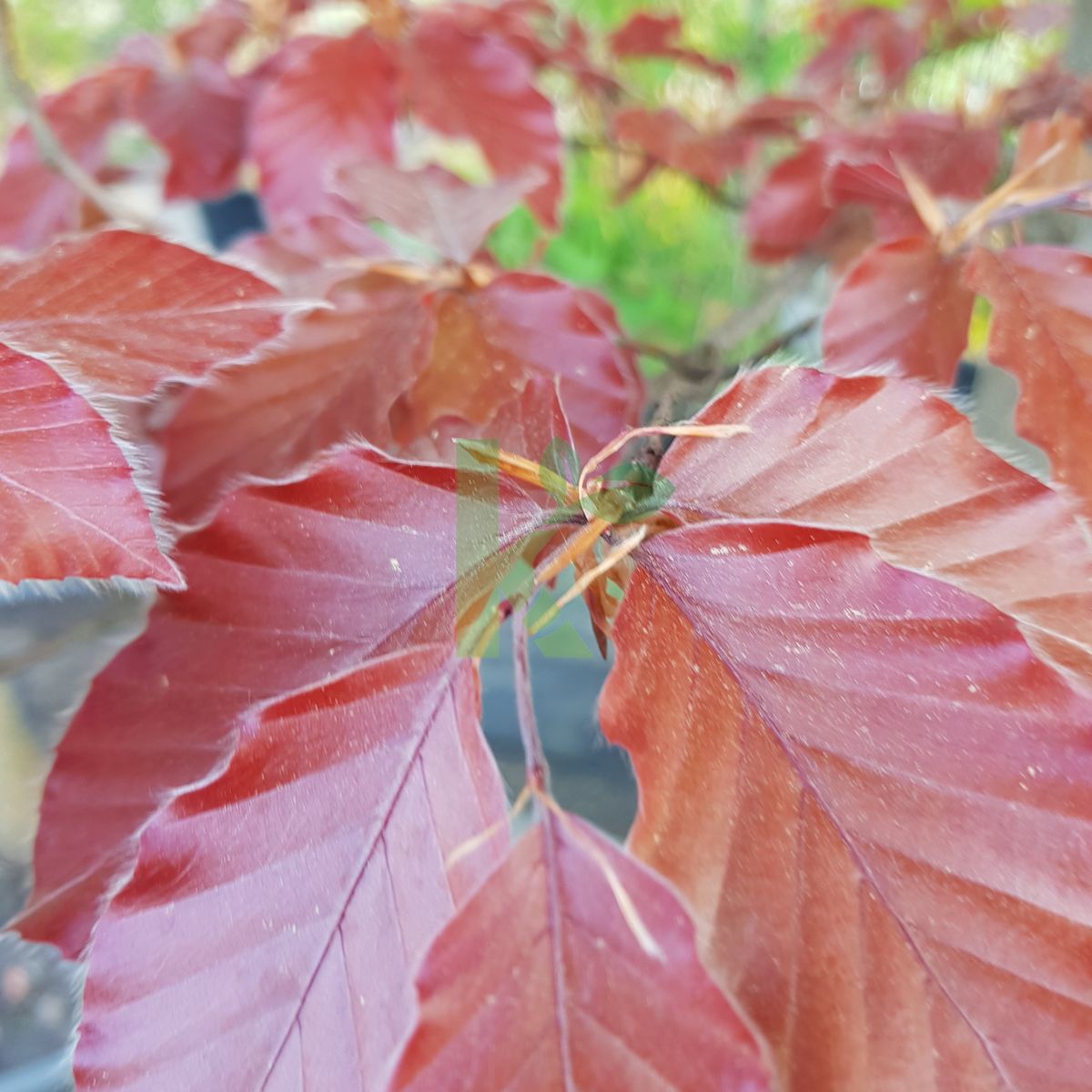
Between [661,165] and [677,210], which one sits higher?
[661,165]

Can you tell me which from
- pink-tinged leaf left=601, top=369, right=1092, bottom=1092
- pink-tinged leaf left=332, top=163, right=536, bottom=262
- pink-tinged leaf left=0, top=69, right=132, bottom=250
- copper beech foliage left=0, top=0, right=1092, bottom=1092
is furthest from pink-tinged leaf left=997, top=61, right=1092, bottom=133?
pink-tinged leaf left=0, top=69, right=132, bottom=250

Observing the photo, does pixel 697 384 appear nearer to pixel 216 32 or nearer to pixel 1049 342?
pixel 1049 342

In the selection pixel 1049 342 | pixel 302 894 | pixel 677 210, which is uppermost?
pixel 1049 342

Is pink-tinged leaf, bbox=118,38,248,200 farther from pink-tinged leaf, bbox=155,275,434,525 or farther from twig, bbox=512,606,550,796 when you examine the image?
twig, bbox=512,606,550,796

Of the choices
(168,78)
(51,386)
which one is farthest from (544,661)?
(168,78)

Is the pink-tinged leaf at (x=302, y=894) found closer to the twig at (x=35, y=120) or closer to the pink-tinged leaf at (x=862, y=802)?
the pink-tinged leaf at (x=862, y=802)

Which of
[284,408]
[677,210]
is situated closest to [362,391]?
[284,408]

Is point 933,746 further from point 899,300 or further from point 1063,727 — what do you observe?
point 899,300
